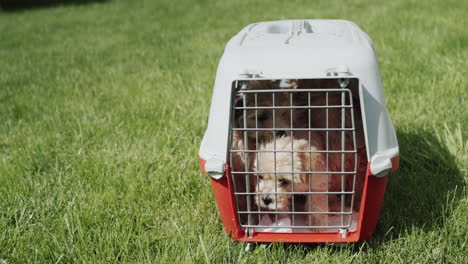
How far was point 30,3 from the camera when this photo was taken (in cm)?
1370

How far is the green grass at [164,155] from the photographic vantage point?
1.74m

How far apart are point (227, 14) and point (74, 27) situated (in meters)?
2.82

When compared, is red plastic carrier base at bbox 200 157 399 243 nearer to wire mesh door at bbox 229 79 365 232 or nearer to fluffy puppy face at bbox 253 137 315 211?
wire mesh door at bbox 229 79 365 232

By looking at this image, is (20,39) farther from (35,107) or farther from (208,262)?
(208,262)

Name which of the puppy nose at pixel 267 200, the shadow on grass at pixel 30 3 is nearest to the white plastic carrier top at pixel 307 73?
the puppy nose at pixel 267 200

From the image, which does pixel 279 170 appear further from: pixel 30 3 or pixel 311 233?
pixel 30 3

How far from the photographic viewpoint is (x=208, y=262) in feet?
5.36

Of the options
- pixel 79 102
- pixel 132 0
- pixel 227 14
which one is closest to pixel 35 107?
pixel 79 102

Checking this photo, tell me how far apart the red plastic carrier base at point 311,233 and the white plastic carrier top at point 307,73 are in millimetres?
59

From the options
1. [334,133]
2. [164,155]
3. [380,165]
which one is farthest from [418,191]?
[164,155]

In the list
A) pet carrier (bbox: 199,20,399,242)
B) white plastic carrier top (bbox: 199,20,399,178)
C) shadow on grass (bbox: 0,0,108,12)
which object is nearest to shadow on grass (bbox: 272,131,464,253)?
pet carrier (bbox: 199,20,399,242)

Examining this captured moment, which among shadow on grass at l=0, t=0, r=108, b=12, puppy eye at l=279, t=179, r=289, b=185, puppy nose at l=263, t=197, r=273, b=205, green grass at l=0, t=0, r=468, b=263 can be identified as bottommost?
shadow on grass at l=0, t=0, r=108, b=12

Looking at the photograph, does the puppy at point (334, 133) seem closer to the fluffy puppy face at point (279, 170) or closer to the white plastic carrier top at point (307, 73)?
the fluffy puppy face at point (279, 170)

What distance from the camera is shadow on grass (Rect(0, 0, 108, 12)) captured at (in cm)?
1255
